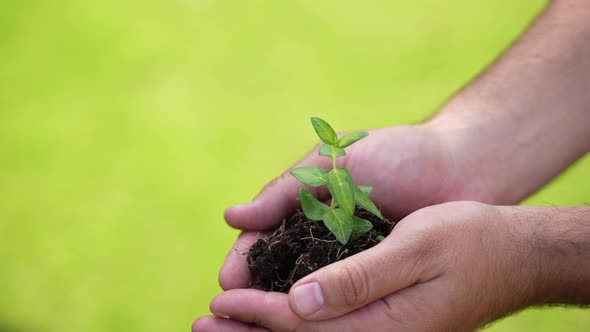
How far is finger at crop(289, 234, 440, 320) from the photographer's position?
5.51ft

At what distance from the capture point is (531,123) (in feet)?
8.84

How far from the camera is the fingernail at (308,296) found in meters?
1.68

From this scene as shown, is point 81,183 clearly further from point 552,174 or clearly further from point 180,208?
point 552,174

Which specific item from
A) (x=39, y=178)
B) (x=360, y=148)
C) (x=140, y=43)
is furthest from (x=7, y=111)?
(x=360, y=148)

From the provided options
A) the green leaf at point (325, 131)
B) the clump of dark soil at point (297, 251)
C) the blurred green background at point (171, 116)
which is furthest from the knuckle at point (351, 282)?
the blurred green background at point (171, 116)

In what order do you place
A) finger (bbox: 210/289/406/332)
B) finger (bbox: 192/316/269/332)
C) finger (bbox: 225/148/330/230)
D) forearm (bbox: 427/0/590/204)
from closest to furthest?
finger (bbox: 210/289/406/332), finger (bbox: 192/316/269/332), finger (bbox: 225/148/330/230), forearm (bbox: 427/0/590/204)

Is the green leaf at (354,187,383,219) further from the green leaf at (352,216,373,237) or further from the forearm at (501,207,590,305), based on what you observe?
the forearm at (501,207,590,305)

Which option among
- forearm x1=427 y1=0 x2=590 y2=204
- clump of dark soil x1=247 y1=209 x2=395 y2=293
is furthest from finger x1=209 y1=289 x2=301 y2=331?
forearm x1=427 y1=0 x2=590 y2=204

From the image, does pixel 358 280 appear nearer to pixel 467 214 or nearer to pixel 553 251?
pixel 467 214

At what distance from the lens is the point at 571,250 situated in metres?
2.00

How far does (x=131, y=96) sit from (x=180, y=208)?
1150mm

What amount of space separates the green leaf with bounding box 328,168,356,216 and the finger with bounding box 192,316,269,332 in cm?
48

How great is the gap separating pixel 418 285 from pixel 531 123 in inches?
48.9

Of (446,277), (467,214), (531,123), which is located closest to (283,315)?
(446,277)
